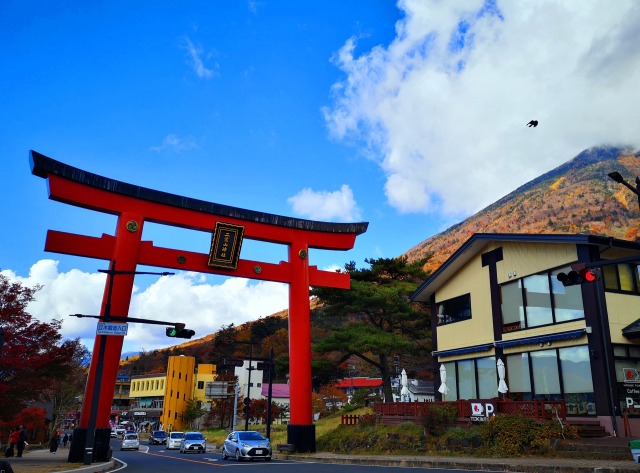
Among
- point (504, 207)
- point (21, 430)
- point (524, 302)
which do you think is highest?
point (504, 207)

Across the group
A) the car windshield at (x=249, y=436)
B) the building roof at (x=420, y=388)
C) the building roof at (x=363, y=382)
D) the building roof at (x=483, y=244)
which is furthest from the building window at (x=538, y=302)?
the building roof at (x=363, y=382)

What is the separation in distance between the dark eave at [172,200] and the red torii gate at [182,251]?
40 mm

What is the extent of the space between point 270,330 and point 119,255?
259 ft

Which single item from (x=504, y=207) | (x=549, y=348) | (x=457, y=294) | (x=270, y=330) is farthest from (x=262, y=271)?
(x=504, y=207)

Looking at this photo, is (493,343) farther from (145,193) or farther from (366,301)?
(145,193)

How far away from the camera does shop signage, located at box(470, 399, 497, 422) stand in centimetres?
2056

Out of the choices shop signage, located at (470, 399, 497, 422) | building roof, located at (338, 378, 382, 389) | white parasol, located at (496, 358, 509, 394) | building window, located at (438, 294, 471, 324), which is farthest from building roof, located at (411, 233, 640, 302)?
building roof, located at (338, 378, 382, 389)

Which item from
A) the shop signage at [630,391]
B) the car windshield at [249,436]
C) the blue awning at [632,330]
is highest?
the blue awning at [632,330]

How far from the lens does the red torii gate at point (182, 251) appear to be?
20.5 meters

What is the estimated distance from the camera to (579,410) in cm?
2064

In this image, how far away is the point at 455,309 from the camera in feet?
96.1

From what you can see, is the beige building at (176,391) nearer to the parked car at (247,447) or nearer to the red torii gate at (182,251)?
the parked car at (247,447)

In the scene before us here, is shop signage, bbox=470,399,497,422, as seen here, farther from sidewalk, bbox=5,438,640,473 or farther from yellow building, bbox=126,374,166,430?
yellow building, bbox=126,374,166,430

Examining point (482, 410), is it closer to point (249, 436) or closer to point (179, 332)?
point (249, 436)
